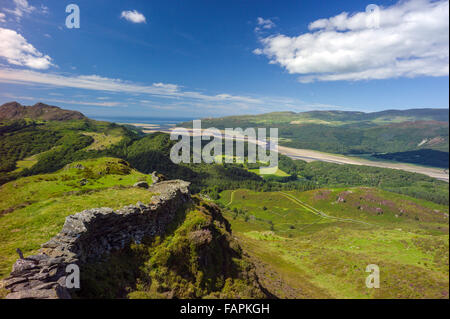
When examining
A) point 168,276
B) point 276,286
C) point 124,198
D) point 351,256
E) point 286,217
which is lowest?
point 286,217

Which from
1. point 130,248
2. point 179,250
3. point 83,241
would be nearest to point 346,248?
point 179,250

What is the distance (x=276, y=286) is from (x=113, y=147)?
176611 mm

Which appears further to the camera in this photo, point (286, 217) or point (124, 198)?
point (286, 217)

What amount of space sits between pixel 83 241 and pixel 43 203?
567 inches

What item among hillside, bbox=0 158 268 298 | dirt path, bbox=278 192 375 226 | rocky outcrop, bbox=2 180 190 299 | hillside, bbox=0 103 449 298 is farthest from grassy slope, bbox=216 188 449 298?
rocky outcrop, bbox=2 180 190 299

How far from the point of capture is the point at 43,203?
71.5 ft

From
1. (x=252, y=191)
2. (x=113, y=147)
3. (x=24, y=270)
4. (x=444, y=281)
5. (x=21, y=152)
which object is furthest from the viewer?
(x=252, y=191)

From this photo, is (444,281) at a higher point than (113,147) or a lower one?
lower

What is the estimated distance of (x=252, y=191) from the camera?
188 m

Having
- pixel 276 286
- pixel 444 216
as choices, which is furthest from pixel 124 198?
pixel 444 216

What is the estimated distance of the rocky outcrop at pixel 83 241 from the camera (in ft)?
28.4

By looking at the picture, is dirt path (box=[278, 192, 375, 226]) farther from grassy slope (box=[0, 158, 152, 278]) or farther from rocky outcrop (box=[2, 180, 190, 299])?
rocky outcrop (box=[2, 180, 190, 299])

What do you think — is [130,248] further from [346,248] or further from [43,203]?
[346,248]
